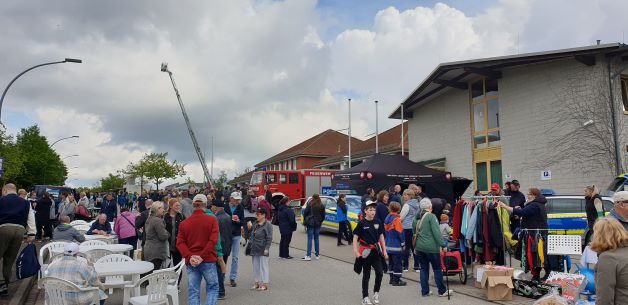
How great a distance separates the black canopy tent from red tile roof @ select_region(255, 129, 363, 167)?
37.0 m

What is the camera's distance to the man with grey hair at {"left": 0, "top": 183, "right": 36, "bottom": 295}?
862cm

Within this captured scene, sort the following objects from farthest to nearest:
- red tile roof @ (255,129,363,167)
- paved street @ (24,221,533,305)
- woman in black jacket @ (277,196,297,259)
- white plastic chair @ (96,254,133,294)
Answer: red tile roof @ (255,129,363,167), woman in black jacket @ (277,196,297,259), paved street @ (24,221,533,305), white plastic chair @ (96,254,133,294)

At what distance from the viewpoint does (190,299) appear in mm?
6879

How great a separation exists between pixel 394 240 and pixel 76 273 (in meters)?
5.81

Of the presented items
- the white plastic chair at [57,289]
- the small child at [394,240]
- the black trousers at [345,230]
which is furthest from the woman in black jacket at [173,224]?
the black trousers at [345,230]

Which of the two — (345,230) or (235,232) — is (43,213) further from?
(235,232)

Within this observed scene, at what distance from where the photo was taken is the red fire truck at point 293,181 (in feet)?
105

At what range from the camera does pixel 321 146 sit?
6028 centimetres

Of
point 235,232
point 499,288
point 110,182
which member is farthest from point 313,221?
point 110,182

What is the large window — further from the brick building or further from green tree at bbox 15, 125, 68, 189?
green tree at bbox 15, 125, 68, 189

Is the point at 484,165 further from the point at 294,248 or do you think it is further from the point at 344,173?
the point at 294,248

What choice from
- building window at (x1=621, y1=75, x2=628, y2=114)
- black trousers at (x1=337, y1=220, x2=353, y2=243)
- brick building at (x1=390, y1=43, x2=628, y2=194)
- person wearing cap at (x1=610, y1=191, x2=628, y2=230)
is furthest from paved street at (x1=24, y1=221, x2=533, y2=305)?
building window at (x1=621, y1=75, x2=628, y2=114)

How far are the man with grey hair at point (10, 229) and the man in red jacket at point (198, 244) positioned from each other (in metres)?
3.74

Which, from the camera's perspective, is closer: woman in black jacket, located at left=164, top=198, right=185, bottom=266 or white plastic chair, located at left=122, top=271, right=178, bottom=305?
white plastic chair, located at left=122, top=271, right=178, bottom=305
